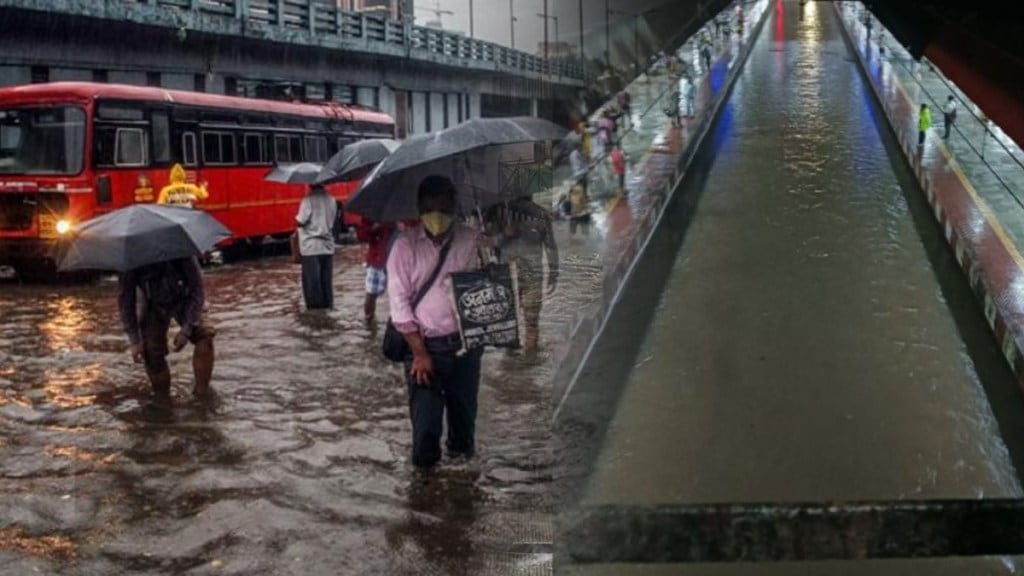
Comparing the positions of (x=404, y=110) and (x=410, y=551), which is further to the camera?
(x=404, y=110)

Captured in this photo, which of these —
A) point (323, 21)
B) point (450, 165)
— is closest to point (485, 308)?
point (450, 165)

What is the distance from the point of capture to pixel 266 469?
4727 millimetres

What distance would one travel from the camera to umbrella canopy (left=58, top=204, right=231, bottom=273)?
17.7ft

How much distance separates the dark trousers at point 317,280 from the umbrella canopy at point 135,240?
121 inches

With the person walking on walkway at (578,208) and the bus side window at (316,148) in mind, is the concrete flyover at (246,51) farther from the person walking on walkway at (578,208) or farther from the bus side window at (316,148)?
the person walking on walkway at (578,208)

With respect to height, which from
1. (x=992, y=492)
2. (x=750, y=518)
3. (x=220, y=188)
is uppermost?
(x=220, y=188)

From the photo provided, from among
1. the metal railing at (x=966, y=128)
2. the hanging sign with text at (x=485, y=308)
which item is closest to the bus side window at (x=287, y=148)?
the metal railing at (x=966, y=128)

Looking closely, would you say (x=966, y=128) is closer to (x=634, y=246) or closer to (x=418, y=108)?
(x=634, y=246)

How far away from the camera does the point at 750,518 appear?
3.00 metres

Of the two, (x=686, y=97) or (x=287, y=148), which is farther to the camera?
(x=287, y=148)

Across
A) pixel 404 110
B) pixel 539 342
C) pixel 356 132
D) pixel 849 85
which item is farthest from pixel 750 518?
pixel 404 110

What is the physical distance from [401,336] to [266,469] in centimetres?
100

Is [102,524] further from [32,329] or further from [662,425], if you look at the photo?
[32,329]

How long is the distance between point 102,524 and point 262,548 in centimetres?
78
